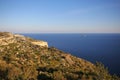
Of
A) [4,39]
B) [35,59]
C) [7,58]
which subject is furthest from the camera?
[4,39]

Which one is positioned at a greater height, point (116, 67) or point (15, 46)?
point (15, 46)

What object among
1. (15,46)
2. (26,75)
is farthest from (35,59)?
(26,75)

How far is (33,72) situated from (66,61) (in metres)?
21.1

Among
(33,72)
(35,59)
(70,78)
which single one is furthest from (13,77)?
(35,59)

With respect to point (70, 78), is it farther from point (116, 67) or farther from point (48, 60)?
point (116, 67)

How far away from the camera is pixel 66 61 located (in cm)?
5406

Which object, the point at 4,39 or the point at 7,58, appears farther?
the point at 4,39

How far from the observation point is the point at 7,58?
45781 millimetres

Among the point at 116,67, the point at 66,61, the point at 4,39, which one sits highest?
the point at 4,39

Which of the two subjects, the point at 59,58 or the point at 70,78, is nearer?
the point at 70,78

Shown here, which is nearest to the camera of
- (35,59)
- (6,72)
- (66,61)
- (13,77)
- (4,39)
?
(13,77)

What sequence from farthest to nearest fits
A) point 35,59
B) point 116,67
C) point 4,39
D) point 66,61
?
point 116,67, point 4,39, point 66,61, point 35,59

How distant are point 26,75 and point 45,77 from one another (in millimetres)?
3593

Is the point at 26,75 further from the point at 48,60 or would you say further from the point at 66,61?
the point at 66,61
